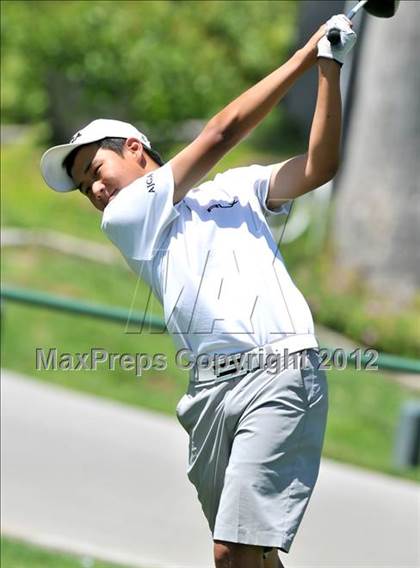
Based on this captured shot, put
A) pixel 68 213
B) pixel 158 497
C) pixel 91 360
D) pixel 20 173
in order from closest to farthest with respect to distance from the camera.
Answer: pixel 158 497 → pixel 91 360 → pixel 68 213 → pixel 20 173

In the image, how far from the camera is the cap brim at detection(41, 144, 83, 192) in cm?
413

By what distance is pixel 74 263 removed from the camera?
11.8m

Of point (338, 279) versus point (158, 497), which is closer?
point (158, 497)

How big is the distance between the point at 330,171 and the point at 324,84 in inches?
11.3

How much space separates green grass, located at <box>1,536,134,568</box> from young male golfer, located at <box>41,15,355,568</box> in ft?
5.00

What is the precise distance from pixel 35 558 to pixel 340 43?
111 inches

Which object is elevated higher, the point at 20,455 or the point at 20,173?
the point at 20,173

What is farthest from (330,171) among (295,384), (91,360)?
(91,360)

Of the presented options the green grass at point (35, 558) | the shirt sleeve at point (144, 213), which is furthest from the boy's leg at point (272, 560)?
the green grass at point (35, 558)

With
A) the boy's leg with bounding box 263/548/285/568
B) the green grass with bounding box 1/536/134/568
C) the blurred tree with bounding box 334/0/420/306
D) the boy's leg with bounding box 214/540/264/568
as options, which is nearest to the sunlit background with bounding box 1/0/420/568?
the blurred tree with bounding box 334/0/420/306

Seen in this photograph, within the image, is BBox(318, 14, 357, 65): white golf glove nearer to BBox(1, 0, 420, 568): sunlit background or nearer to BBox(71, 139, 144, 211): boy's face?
BBox(71, 139, 144, 211): boy's face

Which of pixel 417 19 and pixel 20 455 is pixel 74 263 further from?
pixel 20 455

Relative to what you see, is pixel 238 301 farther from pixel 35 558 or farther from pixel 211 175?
pixel 211 175

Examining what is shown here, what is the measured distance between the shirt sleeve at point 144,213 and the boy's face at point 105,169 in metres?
0.06
